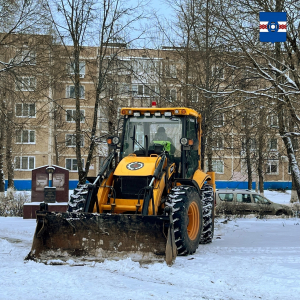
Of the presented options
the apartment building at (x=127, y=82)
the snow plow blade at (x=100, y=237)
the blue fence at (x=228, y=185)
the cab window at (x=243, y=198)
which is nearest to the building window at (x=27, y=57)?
the apartment building at (x=127, y=82)

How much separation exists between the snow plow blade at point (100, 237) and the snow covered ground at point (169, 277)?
339 mm

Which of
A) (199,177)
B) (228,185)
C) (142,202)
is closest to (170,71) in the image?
(199,177)

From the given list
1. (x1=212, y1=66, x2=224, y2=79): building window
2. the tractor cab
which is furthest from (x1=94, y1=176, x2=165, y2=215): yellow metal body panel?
(x1=212, y1=66, x2=224, y2=79): building window

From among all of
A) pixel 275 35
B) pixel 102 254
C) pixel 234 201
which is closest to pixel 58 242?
pixel 102 254

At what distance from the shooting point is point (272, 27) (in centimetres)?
1287

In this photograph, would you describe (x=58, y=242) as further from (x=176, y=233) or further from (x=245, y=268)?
(x=245, y=268)

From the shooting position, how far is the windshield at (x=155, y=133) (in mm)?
10195

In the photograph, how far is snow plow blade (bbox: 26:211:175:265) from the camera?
314 inches

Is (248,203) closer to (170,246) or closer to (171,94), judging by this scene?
(171,94)

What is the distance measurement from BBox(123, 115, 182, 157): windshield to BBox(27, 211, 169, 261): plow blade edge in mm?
2406

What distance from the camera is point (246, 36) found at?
38.6 ft

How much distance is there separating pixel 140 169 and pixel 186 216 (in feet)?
4.18

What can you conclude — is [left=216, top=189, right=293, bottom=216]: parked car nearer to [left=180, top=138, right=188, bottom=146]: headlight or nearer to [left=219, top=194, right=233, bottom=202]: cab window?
[left=219, top=194, right=233, bottom=202]: cab window

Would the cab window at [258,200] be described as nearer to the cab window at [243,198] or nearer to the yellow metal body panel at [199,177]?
the cab window at [243,198]
